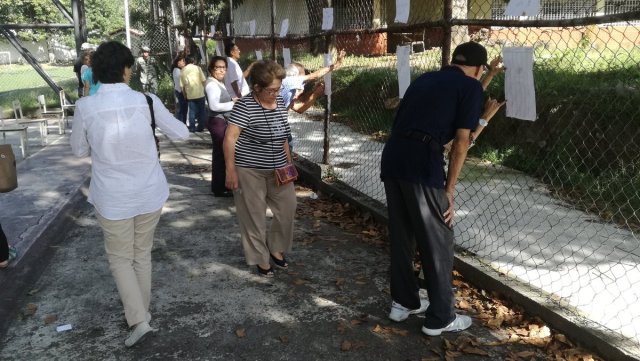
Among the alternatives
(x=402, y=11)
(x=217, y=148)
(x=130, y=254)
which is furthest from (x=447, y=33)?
(x=217, y=148)

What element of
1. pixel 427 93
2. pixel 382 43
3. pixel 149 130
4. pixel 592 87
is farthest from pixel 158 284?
pixel 382 43

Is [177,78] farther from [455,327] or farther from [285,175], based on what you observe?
[455,327]

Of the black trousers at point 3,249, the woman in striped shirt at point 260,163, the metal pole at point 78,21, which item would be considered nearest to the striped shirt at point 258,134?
the woman in striped shirt at point 260,163

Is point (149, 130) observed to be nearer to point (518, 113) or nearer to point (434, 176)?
point (434, 176)

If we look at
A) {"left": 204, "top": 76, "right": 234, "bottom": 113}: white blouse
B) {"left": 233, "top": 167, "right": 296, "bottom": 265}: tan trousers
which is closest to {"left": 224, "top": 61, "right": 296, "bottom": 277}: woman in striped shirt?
{"left": 233, "top": 167, "right": 296, "bottom": 265}: tan trousers

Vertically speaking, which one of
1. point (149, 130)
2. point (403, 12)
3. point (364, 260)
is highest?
point (403, 12)

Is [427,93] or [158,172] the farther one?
[158,172]

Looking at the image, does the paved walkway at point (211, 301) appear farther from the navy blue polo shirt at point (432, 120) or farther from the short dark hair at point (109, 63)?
the short dark hair at point (109, 63)

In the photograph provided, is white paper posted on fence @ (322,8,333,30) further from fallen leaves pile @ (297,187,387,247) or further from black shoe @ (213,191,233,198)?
black shoe @ (213,191,233,198)

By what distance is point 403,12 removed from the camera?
164 inches

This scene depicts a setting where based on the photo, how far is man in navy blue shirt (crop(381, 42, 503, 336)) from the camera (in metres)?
2.85

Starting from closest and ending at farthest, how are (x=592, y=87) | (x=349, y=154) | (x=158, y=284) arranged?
(x=158, y=284)
(x=592, y=87)
(x=349, y=154)

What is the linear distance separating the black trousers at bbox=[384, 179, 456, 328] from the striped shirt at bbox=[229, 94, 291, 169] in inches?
44.5

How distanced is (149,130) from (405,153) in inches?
57.7
